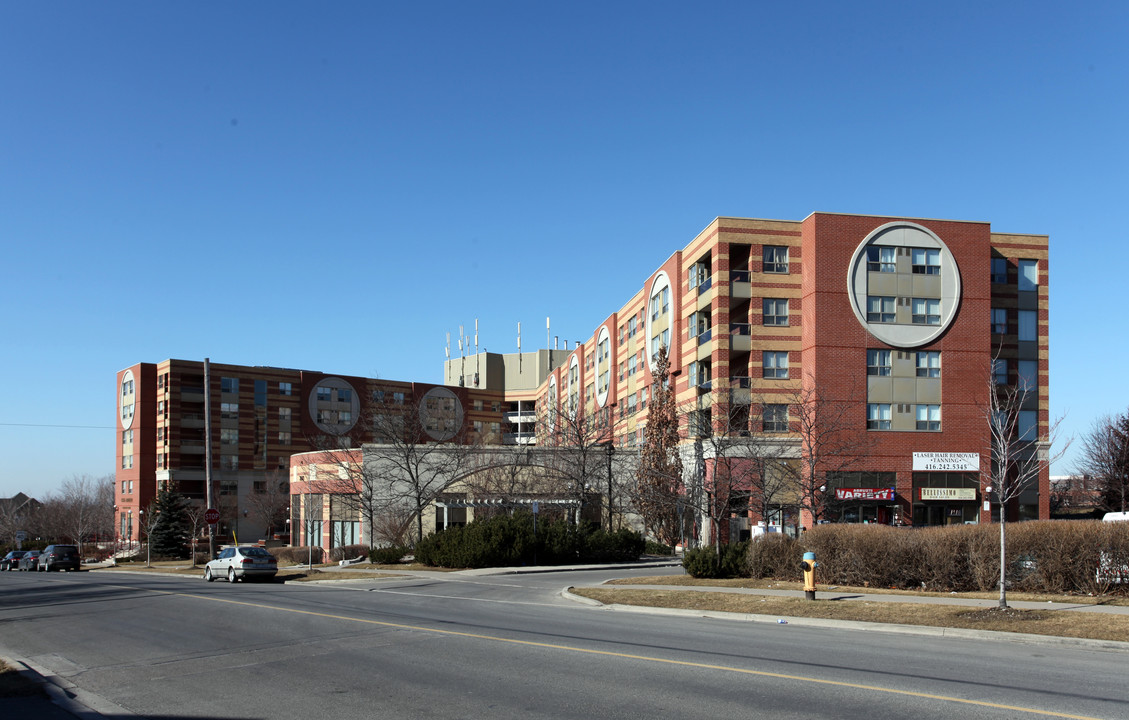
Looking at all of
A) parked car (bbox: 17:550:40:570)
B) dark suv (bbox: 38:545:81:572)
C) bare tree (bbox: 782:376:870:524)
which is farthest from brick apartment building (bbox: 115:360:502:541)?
bare tree (bbox: 782:376:870:524)

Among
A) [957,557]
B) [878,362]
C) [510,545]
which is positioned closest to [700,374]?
[878,362]

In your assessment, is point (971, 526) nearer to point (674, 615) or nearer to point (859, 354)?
point (674, 615)

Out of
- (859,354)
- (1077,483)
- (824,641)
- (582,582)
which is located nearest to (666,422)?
(859,354)

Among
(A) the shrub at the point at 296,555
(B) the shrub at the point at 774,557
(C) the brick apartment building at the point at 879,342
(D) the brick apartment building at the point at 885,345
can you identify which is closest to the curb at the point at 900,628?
(B) the shrub at the point at 774,557

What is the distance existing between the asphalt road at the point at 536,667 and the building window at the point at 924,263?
34638mm

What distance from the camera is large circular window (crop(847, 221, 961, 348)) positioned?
47.9 metres

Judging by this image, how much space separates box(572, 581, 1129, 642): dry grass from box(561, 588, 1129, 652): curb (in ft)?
0.84

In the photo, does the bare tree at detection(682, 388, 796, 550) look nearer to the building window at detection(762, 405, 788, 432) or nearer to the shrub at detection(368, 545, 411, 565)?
the building window at detection(762, 405, 788, 432)

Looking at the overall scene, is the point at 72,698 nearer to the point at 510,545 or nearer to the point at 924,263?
the point at 510,545

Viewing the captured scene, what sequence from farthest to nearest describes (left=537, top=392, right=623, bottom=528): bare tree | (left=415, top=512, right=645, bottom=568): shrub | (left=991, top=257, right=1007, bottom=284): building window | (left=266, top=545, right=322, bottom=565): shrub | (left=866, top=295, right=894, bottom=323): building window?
(left=266, top=545, right=322, bottom=565): shrub < (left=991, top=257, right=1007, bottom=284): building window < (left=537, top=392, right=623, bottom=528): bare tree < (left=866, top=295, right=894, bottom=323): building window < (left=415, top=512, right=645, bottom=568): shrub

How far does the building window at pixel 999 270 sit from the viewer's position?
168ft

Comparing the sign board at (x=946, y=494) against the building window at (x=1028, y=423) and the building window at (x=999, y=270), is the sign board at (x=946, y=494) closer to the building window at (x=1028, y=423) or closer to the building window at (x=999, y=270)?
the building window at (x=1028, y=423)

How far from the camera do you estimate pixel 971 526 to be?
72.7 feet

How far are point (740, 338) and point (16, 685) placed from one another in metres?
41.6
